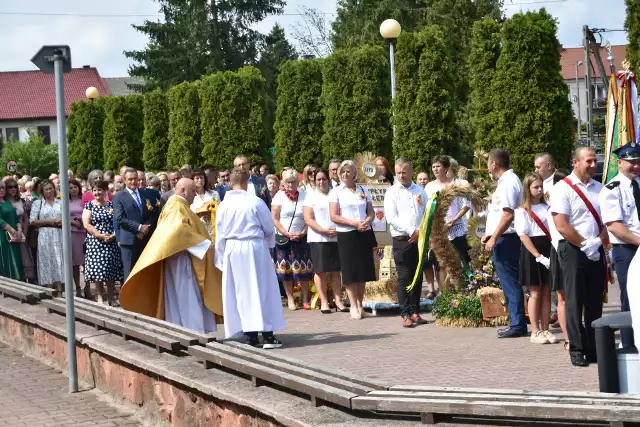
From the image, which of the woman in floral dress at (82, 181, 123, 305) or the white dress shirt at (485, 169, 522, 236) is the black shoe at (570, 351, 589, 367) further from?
the woman in floral dress at (82, 181, 123, 305)

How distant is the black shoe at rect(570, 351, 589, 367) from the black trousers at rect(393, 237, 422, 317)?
3.46 metres

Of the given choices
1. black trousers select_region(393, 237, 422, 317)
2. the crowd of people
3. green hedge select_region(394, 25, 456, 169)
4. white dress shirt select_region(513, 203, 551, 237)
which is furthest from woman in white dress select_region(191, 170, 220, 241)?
green hedge select_region(394, 25, 456, 169)

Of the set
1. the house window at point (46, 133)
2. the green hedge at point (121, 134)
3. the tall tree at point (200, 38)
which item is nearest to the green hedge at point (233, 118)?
the green hedge at point (121, 134)

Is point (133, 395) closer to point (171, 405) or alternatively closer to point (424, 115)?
point (171, 405)

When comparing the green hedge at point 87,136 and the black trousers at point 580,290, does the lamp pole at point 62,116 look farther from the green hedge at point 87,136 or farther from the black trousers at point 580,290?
the green hedge at point 87,136

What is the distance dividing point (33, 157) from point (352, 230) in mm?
58780

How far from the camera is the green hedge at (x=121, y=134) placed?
123 ft

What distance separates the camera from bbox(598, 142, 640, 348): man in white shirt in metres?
9.09

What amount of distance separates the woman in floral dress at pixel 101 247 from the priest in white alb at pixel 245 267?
5.15 meters

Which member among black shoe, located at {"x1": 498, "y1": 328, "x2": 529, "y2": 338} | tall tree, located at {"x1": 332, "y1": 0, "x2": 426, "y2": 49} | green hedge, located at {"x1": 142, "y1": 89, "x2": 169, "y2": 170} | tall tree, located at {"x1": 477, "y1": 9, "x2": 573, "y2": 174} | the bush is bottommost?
black shoe, located at {"x1": 498, "y1": 328, "x2": 529, "y2": 338}

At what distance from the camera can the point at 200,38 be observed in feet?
191

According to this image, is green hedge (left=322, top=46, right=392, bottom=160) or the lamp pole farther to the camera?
green hedge (left=322, top=46, right=392, bottom=160)

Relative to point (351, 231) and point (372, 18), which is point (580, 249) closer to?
point (351, 231)

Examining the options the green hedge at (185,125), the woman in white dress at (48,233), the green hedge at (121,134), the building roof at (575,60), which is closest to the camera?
the woman in white dress at (48,233)
